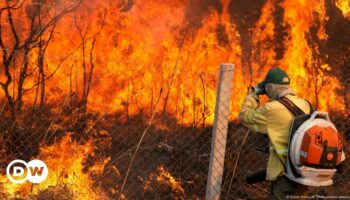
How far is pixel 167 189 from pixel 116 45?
3588 millimetres

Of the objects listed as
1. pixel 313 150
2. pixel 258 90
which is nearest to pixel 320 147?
pixel 313 150

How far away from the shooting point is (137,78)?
873 cm

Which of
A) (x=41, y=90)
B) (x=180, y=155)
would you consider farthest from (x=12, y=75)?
(x=180, y=155)

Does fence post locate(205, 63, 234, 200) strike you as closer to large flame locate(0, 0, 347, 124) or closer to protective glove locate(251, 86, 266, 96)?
protective glove locate(251, 86, 266, 96)

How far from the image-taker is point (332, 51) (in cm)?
1154

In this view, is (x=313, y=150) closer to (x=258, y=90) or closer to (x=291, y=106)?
(x=291, y=106)

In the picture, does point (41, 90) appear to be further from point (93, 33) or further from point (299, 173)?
point (299, 173)

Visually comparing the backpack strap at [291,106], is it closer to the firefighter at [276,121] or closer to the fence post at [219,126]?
the firefighter at [276,121]

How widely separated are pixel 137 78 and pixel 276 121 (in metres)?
4.98

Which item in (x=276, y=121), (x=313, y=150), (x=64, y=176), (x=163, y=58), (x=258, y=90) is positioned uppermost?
(x=163, y=58)

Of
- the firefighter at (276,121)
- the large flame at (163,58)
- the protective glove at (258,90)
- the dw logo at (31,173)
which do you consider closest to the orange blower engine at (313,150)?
the firefighter at (276,121)

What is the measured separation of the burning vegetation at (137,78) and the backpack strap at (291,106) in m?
2.35

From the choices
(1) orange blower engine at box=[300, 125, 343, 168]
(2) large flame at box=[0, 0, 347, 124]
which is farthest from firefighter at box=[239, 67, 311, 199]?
(2) large flame at box=[0, 0, 347, 124]

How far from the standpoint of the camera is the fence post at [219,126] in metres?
4.53
